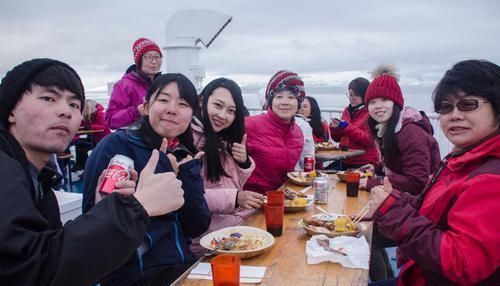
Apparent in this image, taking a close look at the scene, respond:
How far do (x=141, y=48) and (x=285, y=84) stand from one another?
5.71ft

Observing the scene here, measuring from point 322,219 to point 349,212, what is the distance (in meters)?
0.34

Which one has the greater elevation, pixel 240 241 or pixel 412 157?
pixel 412 157

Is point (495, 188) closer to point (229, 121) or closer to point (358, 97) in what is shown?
point (229, 121)

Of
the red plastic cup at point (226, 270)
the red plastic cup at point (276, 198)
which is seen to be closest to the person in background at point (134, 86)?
the red plastic cup at point (276, 198)

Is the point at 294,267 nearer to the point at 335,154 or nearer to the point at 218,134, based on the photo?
the point at 218,134

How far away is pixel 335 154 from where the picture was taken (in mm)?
4742

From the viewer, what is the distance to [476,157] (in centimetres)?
140

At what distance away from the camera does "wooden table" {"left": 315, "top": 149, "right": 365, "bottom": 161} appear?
14.9 feet

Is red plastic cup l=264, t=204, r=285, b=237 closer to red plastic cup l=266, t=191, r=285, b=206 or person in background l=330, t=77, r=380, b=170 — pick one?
red plastic cup l=266, t=191, r=285, b=206

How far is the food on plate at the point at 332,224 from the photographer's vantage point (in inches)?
73.2

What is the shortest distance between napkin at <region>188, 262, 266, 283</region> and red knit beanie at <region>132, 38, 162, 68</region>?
3095 mm

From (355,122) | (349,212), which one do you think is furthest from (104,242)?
(355,122)

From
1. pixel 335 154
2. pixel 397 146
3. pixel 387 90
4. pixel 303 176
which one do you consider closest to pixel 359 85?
pixel 335 154

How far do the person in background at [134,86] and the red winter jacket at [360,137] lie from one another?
8.31 ft
